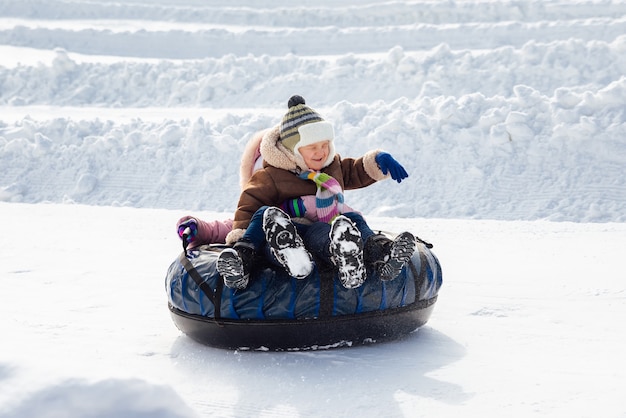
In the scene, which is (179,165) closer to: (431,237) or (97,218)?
(97,218)

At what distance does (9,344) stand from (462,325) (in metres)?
2.10

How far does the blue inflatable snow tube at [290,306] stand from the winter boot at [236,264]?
7 cm

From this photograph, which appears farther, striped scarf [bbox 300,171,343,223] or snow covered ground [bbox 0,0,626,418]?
striped scarf [bbox 300,171,343,223]

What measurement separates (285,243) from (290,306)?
292mm

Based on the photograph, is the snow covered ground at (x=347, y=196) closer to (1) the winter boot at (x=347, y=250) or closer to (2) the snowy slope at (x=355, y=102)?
(2) the snowy slope at (x=355, y=102)

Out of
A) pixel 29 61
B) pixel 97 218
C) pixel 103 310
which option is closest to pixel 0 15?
pixel 29 61

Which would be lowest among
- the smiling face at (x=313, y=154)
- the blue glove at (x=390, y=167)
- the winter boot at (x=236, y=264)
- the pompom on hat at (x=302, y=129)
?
the winter boot at (x=236, y=264)

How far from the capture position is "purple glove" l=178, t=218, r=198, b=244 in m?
4.27

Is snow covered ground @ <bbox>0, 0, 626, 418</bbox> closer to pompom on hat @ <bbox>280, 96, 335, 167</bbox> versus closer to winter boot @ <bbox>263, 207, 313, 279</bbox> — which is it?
winter boot @ <bbox>263, 207, 313, 279</bbox>

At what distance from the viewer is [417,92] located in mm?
10750

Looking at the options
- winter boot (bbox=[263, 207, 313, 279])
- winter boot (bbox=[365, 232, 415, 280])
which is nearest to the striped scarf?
winter boot (bbox=[365, 232, 415, 280])

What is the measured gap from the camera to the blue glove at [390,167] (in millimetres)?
4270

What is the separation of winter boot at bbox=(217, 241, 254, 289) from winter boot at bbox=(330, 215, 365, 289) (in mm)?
349

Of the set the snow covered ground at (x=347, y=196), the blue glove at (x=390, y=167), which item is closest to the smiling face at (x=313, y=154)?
the blue glove at (x=390, y=167)
